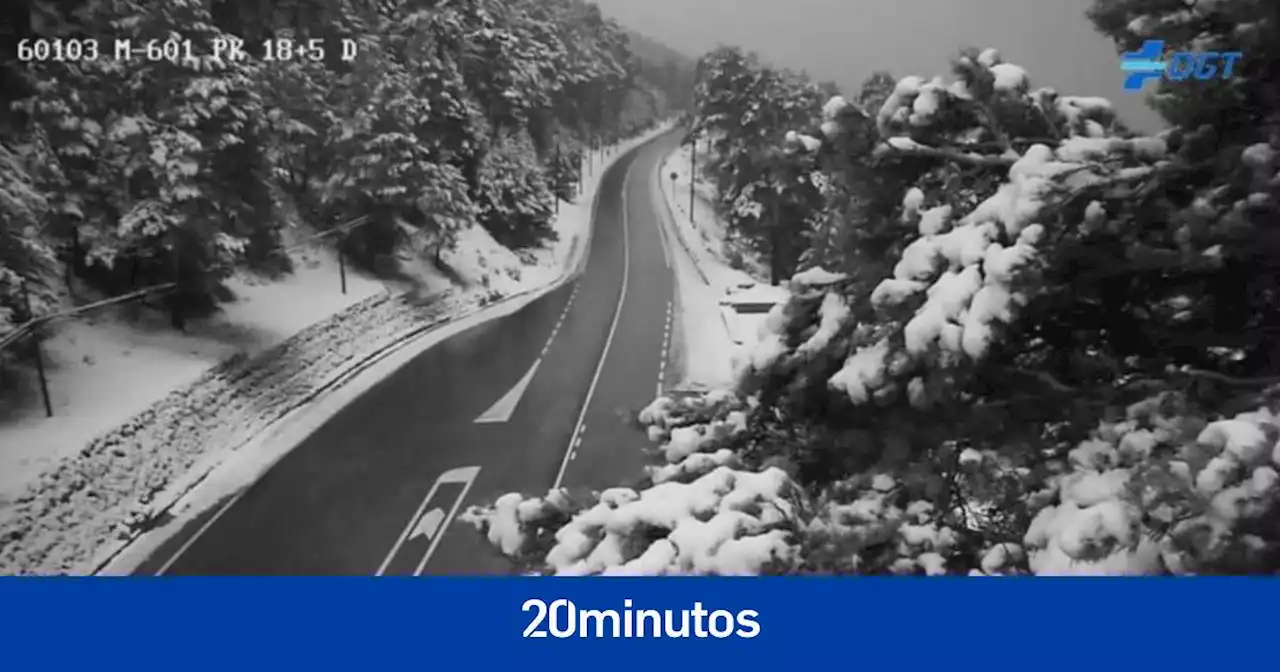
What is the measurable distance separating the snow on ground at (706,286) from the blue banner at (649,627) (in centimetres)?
100

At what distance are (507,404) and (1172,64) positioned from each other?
2.69m

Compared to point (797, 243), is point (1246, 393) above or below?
below

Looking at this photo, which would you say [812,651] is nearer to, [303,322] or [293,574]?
[293,574]

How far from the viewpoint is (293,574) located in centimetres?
260

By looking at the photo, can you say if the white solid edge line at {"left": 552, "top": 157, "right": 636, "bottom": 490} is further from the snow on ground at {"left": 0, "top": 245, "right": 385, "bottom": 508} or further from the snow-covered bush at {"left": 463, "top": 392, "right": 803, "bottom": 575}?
the snow on ground at {"left": 0, "top": 245, "right": 385, "bottom": 508}

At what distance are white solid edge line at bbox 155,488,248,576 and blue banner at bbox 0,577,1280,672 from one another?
30cm

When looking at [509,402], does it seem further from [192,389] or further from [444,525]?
[192,389]

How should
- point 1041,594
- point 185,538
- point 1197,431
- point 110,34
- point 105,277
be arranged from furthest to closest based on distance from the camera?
1. point 105,277
2. point 185,538
3. point 110,34
4. point 1041,594
5. point 1197,431

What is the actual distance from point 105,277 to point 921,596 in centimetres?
357

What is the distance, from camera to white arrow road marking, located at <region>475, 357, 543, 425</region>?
348cm

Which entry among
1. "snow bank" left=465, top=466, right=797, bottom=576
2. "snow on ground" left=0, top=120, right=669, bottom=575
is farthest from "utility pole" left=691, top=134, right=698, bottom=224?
"snow bank" left=465, top=466, right=797, bottom=576

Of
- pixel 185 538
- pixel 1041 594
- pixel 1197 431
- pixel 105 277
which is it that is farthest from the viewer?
pixel 105 277

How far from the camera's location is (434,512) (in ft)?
9.75

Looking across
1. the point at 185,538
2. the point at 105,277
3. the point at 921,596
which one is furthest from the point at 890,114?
the point at 105,277
